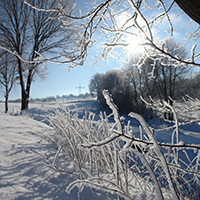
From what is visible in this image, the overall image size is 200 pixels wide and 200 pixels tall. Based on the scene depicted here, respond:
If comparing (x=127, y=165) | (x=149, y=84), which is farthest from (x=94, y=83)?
(x=127, y=165)

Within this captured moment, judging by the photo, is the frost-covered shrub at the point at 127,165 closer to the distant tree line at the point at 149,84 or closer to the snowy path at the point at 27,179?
the snowy path at the point at 27,179

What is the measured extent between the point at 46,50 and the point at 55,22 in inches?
75.5

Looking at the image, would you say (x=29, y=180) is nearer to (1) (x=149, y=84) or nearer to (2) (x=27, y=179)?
(2) (x=27, y=179)

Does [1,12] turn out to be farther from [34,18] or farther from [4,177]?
[4,177]

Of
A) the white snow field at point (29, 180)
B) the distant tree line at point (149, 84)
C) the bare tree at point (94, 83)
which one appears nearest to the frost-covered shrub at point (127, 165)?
the white snow field at point (29, 180)

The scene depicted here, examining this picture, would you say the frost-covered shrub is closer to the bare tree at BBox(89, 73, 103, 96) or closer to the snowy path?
the snowy path

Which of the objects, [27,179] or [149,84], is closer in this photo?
[27,179]

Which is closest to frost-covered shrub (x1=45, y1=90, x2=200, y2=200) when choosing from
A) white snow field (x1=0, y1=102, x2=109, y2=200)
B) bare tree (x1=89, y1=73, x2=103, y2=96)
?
white snow field (x1=0, y1=102, x2=109, y2=200)

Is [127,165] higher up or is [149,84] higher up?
[149,84]

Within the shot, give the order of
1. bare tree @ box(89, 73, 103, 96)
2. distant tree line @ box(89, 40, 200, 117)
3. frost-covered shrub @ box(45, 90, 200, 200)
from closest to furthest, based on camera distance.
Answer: frost-covered shrub @ box(45, 90, 200, 200) → distant tree line @ box(89, 40, 200, 117) → bare tree @ box(89, 73, 103, 96)

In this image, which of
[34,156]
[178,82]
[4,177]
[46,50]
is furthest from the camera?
[178,82]

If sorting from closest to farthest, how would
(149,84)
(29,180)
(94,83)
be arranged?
(29,180) → (149,84) → (94,83)

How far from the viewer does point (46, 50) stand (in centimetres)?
909

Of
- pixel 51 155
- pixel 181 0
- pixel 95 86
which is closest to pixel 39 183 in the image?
pixel 51 155
